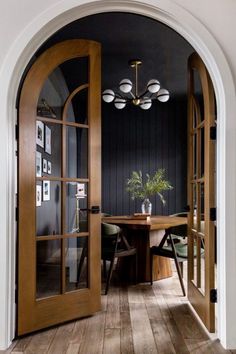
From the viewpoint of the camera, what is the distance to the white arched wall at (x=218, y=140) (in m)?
2.71

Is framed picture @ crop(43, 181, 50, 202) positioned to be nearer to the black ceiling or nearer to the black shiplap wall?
the black ceiling

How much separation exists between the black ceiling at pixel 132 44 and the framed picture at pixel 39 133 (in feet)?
3.06

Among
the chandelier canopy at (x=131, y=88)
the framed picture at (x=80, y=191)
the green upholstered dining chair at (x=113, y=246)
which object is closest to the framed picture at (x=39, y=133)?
the framed picture at (x=80, y=191)

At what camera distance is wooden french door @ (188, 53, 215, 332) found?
294 cm

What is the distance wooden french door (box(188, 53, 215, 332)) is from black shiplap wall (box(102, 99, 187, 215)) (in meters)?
3.68

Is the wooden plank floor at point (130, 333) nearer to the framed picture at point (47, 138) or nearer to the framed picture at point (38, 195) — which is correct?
the framed picture at point (38, 195)

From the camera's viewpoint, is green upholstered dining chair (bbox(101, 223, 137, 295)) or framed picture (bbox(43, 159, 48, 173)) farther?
green upholstered dining chair (bbox(101, 223, 137, 295))

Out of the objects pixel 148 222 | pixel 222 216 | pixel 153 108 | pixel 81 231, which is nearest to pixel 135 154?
pixel 153 108

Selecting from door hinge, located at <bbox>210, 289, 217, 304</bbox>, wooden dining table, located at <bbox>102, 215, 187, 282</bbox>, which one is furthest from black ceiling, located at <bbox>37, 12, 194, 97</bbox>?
door hinge, located at <bbox>210, 289, 217, 304</bbox>

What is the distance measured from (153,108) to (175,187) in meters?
1.62

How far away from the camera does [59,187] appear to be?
3.20 m

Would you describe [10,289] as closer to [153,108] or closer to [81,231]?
[81,231]

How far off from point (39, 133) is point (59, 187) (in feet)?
1.58

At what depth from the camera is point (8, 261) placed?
8.96ft
